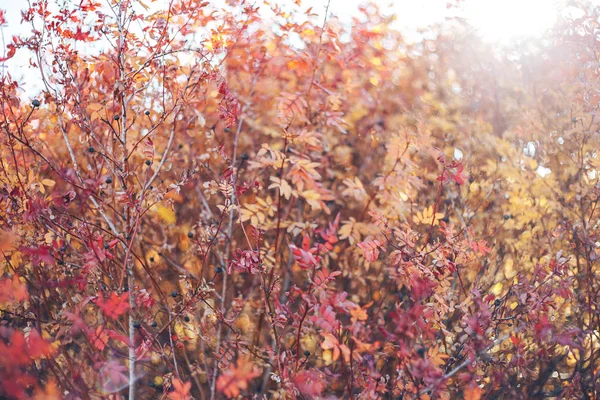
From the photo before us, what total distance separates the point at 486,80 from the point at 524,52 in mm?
413

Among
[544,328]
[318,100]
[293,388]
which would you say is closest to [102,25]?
[318,100]

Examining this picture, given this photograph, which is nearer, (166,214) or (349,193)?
(349,193)

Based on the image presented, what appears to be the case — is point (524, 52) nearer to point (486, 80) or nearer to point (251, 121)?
point (486, 80)

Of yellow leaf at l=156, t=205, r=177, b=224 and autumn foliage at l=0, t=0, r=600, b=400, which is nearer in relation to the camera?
autumn foliage at l=0, t=0, r=600, b=400

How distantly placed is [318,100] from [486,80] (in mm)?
1587

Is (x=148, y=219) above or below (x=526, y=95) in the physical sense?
above

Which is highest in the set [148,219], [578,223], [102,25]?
[102,25]

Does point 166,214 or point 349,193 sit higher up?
point 166,214

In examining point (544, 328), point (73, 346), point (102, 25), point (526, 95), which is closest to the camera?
point (544, 328)

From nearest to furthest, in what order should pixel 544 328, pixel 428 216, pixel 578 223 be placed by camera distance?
pixel 544 328 → pixel 428 216 → pixel 578 223

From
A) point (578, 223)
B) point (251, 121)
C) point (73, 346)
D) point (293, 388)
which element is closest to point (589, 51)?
point (578, 223)

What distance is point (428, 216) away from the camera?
321cm

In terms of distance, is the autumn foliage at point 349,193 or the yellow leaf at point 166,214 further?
the yellow leaf at point 166,214

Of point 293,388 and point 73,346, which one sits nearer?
point 293,388
